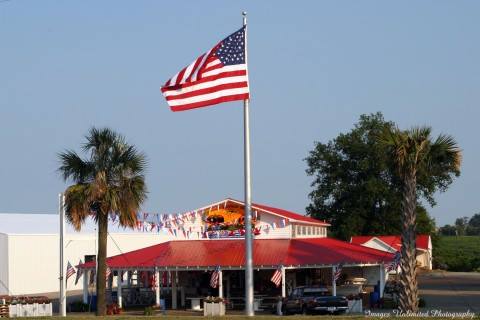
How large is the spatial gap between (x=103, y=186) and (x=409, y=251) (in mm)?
13992

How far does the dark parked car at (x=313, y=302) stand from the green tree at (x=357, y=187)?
47095 millimetres

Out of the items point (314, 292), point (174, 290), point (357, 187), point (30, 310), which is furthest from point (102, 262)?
point (357, 187)

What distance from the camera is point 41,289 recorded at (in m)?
69.5

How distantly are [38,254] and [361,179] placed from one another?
1473 inches

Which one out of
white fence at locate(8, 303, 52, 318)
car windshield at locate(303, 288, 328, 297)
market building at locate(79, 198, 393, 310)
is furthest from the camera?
market building at locate(79, 198, 393, 310)

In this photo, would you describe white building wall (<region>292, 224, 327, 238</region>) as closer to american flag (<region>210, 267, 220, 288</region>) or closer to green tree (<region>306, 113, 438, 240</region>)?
american flag (<region>210, 267, 220, 288</region>)

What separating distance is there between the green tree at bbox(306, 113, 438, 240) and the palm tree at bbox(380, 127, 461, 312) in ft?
200

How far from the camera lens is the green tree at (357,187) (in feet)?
303

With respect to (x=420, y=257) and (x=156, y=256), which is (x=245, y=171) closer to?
(x=156, y=256)

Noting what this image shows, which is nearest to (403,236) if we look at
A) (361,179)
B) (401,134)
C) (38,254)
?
(401,134)

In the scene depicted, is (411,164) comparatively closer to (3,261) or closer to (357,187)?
(3,261)

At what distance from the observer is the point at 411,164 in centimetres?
2969

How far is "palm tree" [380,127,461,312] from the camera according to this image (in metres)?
29.6

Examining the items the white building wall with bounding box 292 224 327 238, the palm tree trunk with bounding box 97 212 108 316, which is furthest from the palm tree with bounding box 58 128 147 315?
the white building wall with bounding box 292 224 327 238
